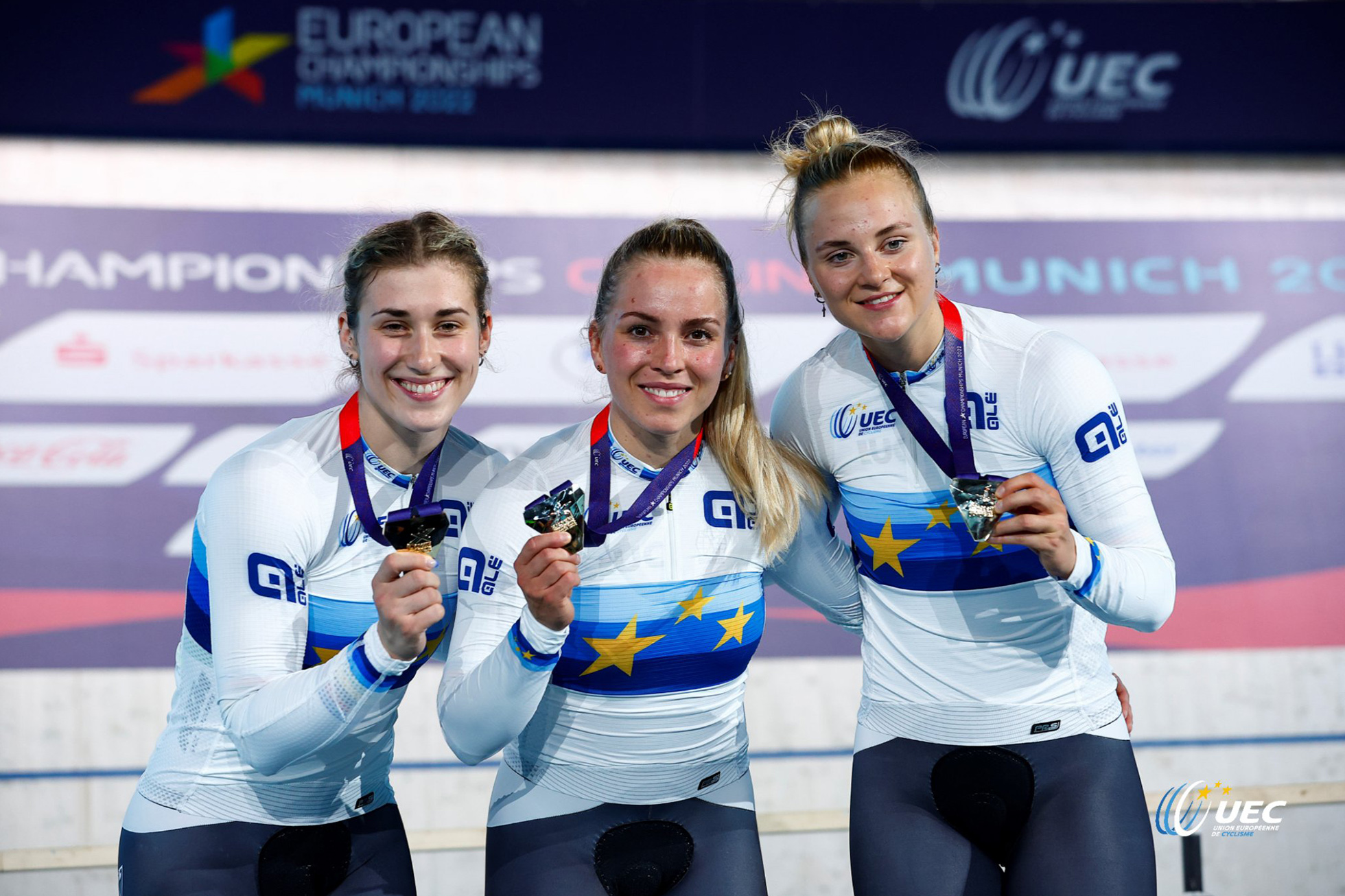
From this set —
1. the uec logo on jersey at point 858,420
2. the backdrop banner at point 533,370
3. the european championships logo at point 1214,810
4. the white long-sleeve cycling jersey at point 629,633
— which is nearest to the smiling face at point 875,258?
the uec logo on jersey at point 858,420

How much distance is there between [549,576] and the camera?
70.6 inches

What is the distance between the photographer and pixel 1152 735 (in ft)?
17.1

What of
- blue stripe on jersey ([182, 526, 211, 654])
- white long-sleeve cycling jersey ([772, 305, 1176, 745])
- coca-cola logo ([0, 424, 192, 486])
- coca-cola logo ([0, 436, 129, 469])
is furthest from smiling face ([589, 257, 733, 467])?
coca-cola logo ([0, 436, 129, 469])

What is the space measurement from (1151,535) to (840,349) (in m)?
0.79

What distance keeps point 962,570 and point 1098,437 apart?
0.40 meters

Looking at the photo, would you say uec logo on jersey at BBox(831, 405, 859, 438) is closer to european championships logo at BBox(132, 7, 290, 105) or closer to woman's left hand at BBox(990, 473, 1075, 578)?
woman's left hand at BBox(990, 473, 1075, 578)

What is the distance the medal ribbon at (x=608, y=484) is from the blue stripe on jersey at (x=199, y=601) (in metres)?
0.81

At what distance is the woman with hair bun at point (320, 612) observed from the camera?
2.01 metres

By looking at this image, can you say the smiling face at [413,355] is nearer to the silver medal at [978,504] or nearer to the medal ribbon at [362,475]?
the medal ribbon at [362,475]

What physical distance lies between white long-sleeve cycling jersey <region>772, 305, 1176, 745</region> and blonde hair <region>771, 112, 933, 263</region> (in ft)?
1.07

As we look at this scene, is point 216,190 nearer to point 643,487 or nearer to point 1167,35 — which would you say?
point 643,487

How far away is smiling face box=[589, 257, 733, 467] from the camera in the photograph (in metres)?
2.14

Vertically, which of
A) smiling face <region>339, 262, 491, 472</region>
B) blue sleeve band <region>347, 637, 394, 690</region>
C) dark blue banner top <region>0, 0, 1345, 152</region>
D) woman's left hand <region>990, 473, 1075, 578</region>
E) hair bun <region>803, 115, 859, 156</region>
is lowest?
blue sleeve band <region>347, 637, 394, 690</region>

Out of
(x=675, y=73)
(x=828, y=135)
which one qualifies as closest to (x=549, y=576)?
(x=828, y=135)
